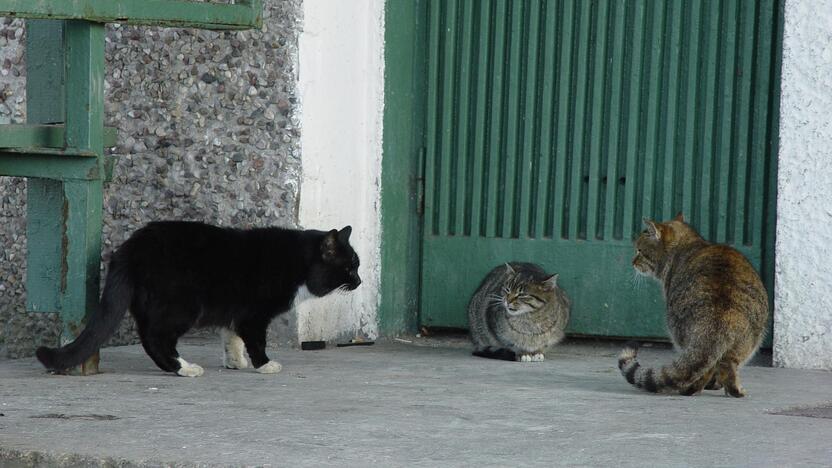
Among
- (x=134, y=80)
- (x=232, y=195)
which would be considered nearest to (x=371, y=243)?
(x=232, y=195)

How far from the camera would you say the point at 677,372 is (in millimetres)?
5168

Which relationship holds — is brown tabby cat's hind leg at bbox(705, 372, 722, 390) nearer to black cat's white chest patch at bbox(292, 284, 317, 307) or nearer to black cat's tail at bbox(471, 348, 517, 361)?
black cat's tail at bbox(471, 348, 517, 361)

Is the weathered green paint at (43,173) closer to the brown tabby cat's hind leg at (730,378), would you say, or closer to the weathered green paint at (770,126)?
the brown tabby cat's hind leg at (730,378)

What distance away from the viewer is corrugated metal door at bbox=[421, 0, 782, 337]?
6.59m

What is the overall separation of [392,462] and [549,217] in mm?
3393

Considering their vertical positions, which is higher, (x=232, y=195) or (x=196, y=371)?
(x=232, y=195)

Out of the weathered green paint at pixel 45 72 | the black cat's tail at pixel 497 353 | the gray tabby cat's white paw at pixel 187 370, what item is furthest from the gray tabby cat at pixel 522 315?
the weathered green paint at pixel 45 72

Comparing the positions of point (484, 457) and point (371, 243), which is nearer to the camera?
point (484, 457)

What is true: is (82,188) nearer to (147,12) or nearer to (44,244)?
(44,244)

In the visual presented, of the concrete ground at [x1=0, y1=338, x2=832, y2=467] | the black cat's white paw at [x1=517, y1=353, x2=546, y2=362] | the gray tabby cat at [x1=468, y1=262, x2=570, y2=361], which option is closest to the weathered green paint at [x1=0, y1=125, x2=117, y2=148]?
the concrete ground at [x1=0, y1=338, x2=832, y2=467]

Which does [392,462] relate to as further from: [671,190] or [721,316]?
[671,190]

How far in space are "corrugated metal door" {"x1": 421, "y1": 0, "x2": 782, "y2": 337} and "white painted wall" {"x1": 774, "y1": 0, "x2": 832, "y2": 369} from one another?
32 centimetres

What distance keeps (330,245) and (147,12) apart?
4.77ft

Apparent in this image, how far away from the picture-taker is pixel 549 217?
7012 millimetres
